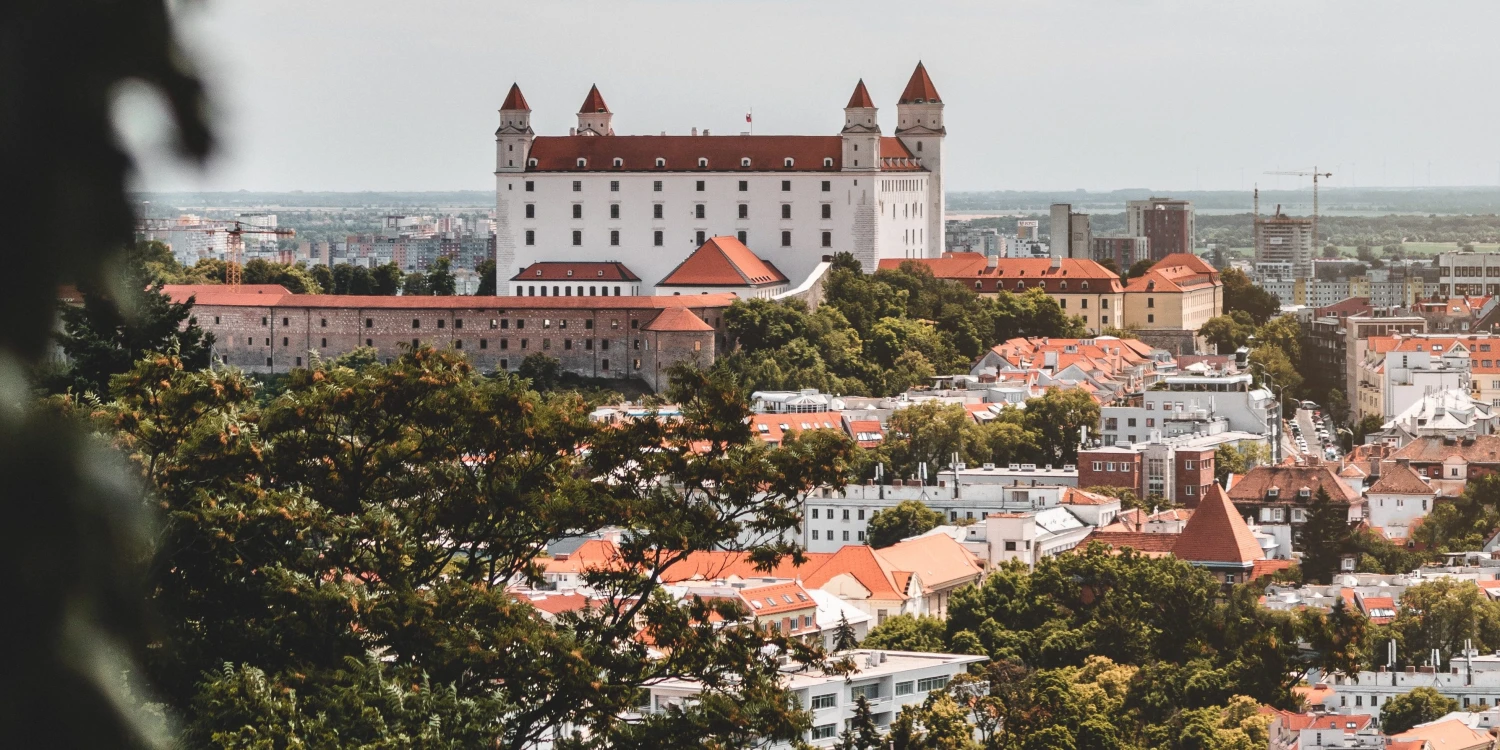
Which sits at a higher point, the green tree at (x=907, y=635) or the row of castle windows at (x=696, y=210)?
the row of castle windows at (x=696, y=210)

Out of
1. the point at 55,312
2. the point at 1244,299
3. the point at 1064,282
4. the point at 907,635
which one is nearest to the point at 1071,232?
the point at 1244,299

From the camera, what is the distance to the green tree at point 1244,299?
8800 cm

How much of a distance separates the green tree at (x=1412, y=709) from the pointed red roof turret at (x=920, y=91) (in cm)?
3495

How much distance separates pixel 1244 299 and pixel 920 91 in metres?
24.2

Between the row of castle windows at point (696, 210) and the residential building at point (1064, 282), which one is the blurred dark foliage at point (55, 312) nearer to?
the row of castle windows at point (696, 210)

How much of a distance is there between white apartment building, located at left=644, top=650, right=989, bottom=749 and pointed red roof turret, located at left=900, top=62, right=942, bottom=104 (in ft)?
122

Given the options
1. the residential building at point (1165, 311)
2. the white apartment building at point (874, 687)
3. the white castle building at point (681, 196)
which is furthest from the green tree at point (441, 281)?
the white apartment building at point (874, 687)

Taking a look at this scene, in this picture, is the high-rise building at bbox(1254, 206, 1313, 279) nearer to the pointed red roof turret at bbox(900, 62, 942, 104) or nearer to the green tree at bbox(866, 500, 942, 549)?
the pointed red roof turret at bbox(900, 62, 942, 104)

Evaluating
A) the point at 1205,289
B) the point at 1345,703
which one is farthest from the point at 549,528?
the point at 1205,289

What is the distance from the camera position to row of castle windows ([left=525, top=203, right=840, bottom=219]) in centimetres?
6269

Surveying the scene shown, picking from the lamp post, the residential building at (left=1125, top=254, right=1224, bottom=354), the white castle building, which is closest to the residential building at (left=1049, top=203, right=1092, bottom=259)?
the residential building at (left=1125, top=254, right=1224, bottom=354)

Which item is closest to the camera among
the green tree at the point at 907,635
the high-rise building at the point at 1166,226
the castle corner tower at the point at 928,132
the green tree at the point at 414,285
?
the green tree at the point at 907,635

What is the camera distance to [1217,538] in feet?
144

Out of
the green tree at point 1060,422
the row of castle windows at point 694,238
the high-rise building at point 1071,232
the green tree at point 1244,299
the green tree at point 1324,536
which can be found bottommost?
the green tree at point 1324,536
